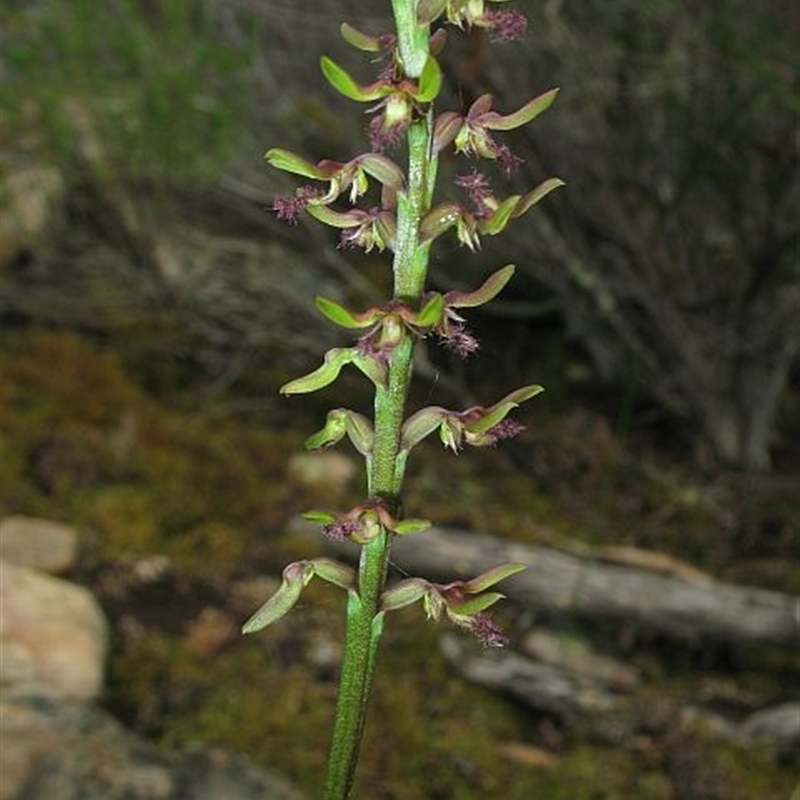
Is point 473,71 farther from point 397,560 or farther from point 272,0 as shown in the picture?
point 272,0

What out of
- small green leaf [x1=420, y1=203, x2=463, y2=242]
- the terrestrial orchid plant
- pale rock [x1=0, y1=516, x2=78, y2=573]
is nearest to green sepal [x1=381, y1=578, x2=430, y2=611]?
the terrestrial orchid plant

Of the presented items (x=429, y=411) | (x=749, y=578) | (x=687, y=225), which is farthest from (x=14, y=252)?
(x=429, y=411)

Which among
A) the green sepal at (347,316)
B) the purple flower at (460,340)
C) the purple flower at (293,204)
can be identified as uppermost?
the purple flower at (293,204)

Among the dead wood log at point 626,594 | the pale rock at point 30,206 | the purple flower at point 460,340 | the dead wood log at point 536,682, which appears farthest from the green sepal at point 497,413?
the pale rock at point 30,206

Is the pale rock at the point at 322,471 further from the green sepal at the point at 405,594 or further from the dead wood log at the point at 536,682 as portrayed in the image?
the green sepal at the point at 405,594

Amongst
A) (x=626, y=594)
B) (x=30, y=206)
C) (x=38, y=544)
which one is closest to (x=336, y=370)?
(x=626, y=594)
